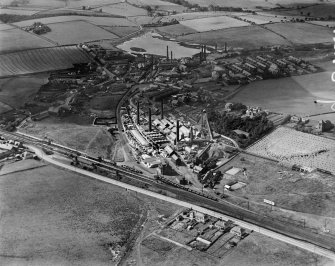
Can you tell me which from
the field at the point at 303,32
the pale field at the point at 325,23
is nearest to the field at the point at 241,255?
the field at the point at 303,32

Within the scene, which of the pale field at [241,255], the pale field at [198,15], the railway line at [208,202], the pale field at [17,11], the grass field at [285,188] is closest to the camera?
the pale field at [241,255]

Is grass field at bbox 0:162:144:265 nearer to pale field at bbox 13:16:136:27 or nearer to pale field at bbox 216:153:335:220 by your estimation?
pale field at bbox 216:153:335:220

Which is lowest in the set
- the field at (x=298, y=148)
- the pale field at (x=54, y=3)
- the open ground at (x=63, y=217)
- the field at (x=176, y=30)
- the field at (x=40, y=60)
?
the open ground at (x=63, y=217)

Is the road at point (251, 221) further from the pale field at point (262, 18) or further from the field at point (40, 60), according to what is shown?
the pale field at point (262, 18)

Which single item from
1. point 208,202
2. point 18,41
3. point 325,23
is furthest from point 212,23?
point 208,202

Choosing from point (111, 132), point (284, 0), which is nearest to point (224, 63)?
point (111, 132)

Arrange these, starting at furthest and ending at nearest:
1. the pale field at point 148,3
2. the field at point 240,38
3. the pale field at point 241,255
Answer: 1. the pale field at point 148,3
2. the field at point 240,38
3. the pale field at point 241,255

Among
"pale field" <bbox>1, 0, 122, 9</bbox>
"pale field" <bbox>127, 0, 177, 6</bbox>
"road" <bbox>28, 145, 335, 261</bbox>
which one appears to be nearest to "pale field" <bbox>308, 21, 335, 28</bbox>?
"pale field" <bbox>127, 0, 177, 6</bbox>

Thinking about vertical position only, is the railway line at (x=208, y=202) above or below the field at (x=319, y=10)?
below
